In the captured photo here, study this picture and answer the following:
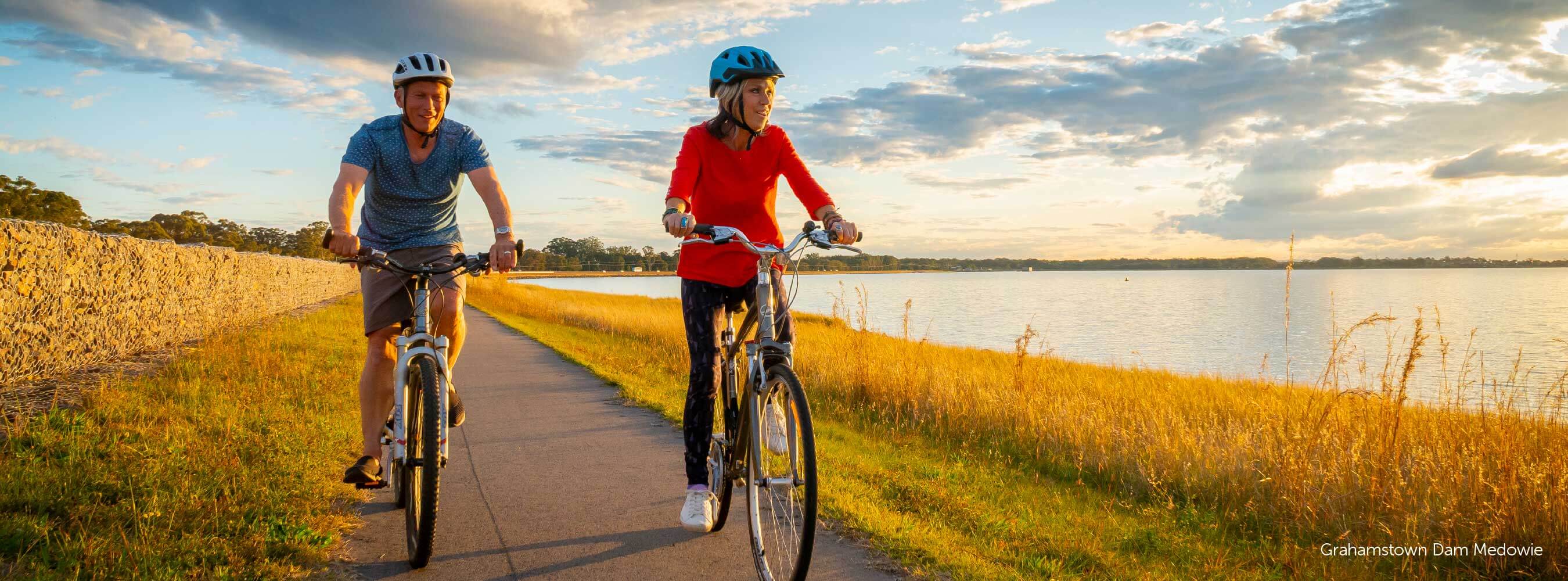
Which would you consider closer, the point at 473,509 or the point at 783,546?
the point at 783,546

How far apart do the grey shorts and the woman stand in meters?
1.14

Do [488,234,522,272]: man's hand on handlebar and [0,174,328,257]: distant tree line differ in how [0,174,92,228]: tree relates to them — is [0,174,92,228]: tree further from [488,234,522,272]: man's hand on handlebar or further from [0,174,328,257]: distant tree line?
[488,234,522,272]: man's hand on handlebar

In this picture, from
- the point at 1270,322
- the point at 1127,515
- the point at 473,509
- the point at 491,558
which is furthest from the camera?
the point at 1270,322

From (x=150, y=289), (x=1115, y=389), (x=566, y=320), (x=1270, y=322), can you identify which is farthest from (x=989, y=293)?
(x=150, y=289)

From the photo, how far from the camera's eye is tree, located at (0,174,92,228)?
45219 mm

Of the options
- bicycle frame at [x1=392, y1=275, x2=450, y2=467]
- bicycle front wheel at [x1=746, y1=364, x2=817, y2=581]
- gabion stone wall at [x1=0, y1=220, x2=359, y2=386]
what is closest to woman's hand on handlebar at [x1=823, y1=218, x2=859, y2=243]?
bicycle front wheel at [x1=746, y1=364, x2=817, y2=581]

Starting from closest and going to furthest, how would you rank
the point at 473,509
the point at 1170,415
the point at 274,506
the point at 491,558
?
the point at 491,558, the point at 274,506, the point at 473,509, the point at 1170,415

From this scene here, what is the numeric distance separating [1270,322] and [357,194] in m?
35.1

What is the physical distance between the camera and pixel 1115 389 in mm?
10328

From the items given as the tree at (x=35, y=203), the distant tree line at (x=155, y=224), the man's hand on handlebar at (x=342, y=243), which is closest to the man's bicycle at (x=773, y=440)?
the man's hand on handlebar at (x=342, y=243)

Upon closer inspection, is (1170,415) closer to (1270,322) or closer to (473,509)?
(473,509)

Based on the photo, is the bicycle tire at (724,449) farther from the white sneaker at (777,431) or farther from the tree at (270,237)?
the tree at (270,237)

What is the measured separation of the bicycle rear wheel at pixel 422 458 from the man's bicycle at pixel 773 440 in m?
1.18

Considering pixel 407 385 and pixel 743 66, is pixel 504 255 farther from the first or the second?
pixel 743 66
